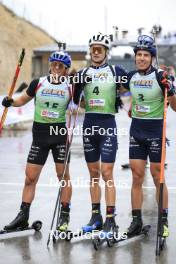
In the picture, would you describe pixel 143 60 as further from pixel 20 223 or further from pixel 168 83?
pixel 20 223

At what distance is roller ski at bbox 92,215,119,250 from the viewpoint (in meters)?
7.49

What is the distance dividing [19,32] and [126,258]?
180 feet

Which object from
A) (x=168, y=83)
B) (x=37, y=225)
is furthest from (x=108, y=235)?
(x=168, y=83)

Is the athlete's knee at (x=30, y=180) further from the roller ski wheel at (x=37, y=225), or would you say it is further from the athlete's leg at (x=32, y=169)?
the roller ski wheel at (x=37, y=225)

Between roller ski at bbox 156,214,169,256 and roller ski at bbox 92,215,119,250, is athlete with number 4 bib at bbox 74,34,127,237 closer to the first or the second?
roller ski at bbox 92,215,119,250

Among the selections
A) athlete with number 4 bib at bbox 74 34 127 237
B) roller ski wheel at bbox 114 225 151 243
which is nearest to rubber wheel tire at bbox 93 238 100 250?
roller ski wheel at bbox 114 225 151 243

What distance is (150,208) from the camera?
31.3 feet

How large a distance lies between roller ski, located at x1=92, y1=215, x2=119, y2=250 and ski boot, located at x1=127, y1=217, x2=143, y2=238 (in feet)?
0.58

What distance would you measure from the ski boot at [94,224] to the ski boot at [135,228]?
40 centimetres

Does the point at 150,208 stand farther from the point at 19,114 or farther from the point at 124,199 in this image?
the point at 19,114

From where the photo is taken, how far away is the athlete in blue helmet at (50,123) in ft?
26.7

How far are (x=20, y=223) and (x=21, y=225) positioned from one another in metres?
0.03

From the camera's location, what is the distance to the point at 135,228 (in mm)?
8055

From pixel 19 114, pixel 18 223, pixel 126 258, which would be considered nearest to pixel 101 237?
pixel 126 258
